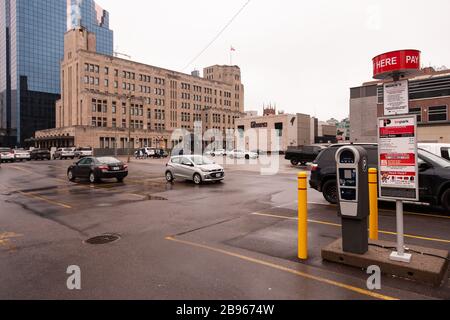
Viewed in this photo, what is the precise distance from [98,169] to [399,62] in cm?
1574

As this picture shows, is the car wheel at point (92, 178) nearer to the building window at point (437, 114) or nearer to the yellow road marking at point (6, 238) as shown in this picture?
the yellow road marking at point (6, 238)

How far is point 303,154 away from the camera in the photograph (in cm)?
2973

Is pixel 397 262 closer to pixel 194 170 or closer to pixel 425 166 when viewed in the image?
pixel 425 166

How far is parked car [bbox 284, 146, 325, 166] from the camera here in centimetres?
2917

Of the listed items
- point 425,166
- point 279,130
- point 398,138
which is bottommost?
point 425,166

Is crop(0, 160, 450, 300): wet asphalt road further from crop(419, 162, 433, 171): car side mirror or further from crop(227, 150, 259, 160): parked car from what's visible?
crop(227, 150, 259, 160): parked car

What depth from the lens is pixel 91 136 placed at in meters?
78.7

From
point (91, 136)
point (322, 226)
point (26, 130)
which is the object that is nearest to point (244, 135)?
point (91, 136)

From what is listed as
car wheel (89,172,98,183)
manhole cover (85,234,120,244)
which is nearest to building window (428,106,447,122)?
car wheel (89,172,98,183)

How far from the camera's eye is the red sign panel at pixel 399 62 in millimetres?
4488

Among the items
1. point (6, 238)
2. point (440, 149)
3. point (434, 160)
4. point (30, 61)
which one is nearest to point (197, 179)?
point (6, 238)

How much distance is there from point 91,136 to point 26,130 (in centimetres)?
6353

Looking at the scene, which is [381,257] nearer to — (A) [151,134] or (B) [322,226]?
(B) [322,226]

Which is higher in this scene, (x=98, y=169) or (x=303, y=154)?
(x=303, y=154)
